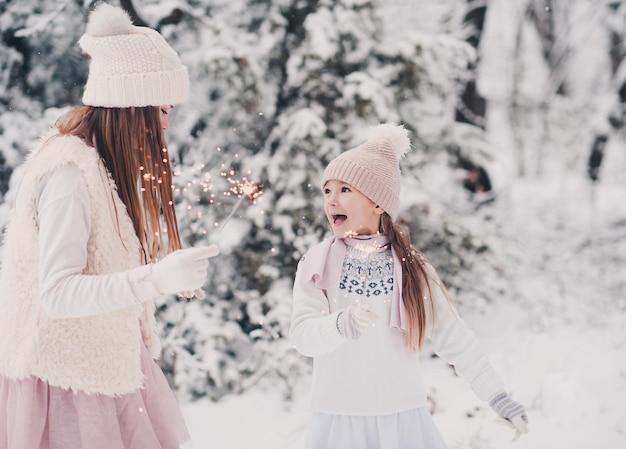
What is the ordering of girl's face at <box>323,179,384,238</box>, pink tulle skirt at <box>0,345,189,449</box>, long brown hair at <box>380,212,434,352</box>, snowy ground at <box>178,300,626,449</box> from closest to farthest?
pink tulle skirt at <box>0,345,189,449</box> → long brown hair at <box>380,212,434,352</box> → girl's face at <box>323,179,384,238</box> → snowy ground at <box>178,300,626,449</box>

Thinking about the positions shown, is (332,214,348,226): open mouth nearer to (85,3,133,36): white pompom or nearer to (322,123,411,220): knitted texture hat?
(322,123,411,220): knitted texture hat

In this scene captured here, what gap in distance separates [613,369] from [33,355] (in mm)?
4932

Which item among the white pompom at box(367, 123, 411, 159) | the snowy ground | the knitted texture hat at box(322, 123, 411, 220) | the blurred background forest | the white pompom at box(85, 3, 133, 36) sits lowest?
the snowy ground

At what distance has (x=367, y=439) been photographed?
7.97ft

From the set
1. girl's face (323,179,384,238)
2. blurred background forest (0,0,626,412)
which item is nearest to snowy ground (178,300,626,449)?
blurred background forest (0,0,626,412)

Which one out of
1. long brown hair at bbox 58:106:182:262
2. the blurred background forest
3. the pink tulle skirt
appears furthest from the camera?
the blurred background forest

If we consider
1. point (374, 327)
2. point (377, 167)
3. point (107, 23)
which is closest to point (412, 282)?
point (374, 327)

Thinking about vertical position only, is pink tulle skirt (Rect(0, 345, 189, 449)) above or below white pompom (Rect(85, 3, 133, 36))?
below

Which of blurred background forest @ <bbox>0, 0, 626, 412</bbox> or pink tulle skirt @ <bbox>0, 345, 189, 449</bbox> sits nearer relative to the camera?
pink tulle skirt @ <bbox>0, 345, 189, 449</bbox>

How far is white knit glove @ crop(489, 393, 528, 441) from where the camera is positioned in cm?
238

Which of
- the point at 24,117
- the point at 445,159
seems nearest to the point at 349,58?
the point at 445,159

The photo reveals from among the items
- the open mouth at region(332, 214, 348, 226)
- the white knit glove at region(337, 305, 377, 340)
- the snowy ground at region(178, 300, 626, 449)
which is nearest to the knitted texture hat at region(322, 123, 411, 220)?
the open mouth at region(332, 214, 348, 226)

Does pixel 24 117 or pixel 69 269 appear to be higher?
pixel 69 269

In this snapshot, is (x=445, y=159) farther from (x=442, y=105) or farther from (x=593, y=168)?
(x=593, y=168)
